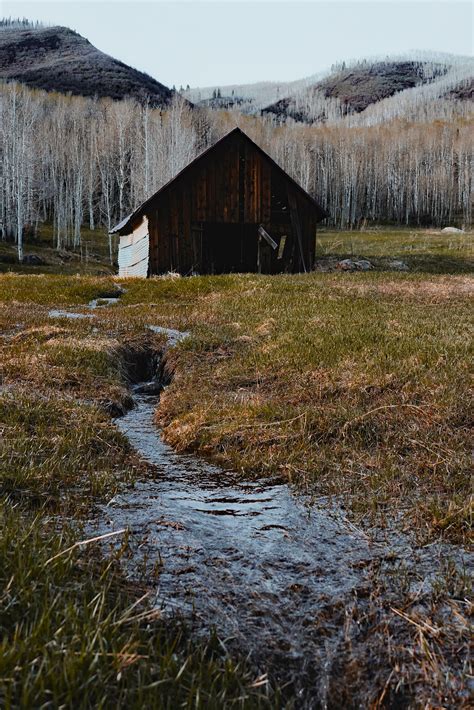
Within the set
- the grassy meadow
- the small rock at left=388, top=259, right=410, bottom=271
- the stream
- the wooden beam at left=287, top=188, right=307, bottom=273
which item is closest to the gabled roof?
the wooden beam at left=287, top=188, right=307, bottom=273

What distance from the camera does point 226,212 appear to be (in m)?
28.5

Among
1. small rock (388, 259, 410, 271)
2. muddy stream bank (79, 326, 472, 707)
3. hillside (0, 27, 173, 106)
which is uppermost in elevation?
hillside (0, 27, 173, 106)

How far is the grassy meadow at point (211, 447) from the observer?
2.38m

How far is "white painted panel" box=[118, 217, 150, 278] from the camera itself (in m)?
28.8

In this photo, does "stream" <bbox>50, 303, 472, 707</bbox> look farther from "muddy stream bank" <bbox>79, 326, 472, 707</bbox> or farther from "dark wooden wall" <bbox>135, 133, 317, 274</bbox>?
"dark wooden wall" <bbox>135, 133, 317, 274</bbox>

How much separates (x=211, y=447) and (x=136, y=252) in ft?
88.0

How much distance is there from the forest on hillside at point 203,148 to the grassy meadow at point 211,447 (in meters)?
53.3

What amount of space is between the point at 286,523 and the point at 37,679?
8.50 feet

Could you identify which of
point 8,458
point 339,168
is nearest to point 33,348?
point 8,458

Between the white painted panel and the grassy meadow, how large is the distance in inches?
511

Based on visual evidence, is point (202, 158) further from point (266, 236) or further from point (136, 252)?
point (136, 252)

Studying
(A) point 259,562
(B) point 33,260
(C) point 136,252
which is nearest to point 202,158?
(C) point 136,252

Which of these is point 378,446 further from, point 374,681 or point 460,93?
point 460,93

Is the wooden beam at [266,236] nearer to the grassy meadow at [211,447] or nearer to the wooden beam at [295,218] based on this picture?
the wooden beam at [295,218]
